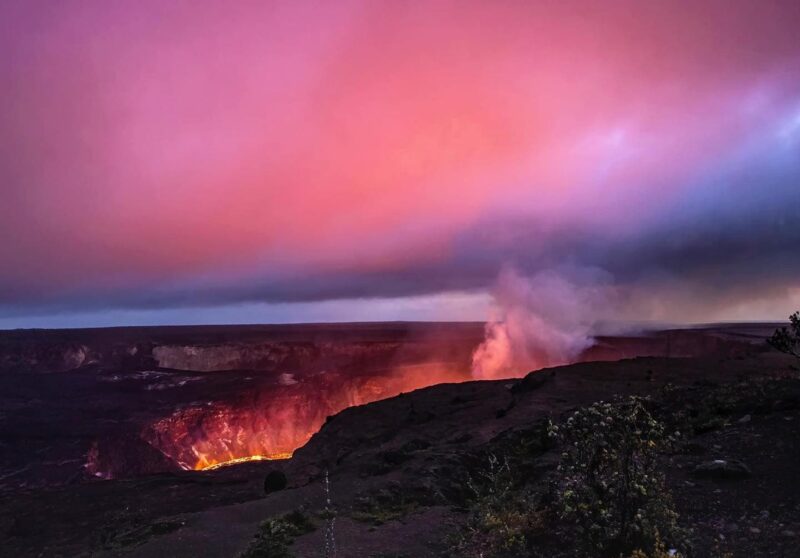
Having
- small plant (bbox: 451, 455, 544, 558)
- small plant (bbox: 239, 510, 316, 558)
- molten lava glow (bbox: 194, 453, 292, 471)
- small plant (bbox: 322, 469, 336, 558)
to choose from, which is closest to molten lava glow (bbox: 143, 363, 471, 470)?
molten lava glow (bbox: 194, 453, 292, 471)

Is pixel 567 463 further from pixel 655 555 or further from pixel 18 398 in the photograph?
pixel 18 398

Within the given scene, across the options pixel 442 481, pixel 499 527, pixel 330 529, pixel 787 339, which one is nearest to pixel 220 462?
pixel 442 481

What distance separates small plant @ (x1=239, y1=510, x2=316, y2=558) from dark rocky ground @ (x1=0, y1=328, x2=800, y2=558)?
30 centimetres

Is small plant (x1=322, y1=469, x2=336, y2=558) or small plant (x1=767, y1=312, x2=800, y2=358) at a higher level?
small plant (x1=767, y1=312, x2=800, y2=358)

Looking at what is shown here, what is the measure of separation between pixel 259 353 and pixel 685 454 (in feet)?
254

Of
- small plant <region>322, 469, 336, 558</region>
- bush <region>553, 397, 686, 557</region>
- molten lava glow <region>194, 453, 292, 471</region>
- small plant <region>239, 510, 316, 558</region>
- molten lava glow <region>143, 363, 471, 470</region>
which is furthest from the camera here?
molten lava glow <region>143, 363, 471, 470</region>

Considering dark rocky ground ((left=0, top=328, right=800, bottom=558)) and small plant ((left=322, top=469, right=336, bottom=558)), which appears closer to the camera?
dark rocky ground ((left=0, top=328, right=800, bottom=558))

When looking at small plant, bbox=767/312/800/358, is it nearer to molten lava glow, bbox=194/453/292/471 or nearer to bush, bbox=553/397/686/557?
bush, bbox=553/397/686/557

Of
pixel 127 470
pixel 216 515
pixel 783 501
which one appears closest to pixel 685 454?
pixel 783 501

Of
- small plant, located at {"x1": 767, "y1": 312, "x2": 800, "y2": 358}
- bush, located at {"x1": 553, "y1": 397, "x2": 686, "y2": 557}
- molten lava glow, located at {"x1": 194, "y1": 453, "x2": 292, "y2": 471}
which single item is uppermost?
small plant, located at {"x1": 767, "y1": 312, "x2": 800, "y2": 358}

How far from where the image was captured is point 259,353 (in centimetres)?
8331

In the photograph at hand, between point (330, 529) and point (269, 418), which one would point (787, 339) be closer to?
point (330, 529)

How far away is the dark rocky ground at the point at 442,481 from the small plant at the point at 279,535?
1.00 ft

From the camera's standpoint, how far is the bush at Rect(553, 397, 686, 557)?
7277mm
